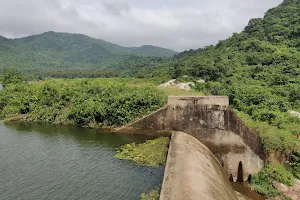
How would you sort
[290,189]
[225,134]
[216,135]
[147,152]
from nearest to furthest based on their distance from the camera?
1. [290,189]
2. [225,134]
3. [216,135]
4. [147,152]

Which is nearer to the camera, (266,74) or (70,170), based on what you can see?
(70,170)

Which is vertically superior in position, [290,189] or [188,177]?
[188,177]

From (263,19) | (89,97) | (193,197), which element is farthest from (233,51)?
(193,197)

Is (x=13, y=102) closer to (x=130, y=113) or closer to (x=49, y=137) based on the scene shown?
(x=49, y=137)

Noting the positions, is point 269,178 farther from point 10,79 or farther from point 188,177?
point 10,79

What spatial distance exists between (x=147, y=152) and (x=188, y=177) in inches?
306

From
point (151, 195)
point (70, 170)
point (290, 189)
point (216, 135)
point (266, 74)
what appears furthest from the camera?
point (266, 74)

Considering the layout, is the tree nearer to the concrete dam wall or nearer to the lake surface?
the lake surface

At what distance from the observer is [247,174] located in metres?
17.8

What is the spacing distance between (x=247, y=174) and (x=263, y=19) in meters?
62.4

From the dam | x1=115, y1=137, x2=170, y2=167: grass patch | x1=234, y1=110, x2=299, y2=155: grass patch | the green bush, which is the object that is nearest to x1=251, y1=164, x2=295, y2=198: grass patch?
the dam

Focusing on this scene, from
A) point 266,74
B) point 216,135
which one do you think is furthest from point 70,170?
point 266,74

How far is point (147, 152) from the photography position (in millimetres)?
18750

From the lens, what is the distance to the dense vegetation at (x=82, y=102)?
87.0 feet
